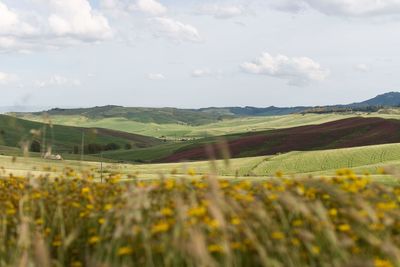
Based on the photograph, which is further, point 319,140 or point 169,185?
point 319,140

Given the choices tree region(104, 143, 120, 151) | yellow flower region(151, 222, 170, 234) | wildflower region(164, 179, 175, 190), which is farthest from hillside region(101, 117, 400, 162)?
yellow flower region(151, 222, 170, 234)

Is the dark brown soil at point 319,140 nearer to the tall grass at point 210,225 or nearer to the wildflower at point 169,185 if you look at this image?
the tall grass at point 210,225

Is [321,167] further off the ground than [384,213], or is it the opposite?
[384,213]

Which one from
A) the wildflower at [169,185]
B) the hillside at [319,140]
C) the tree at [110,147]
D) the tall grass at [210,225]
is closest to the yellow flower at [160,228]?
the tall grass at [210,225]

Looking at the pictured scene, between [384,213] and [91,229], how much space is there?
Result: 4025 mm

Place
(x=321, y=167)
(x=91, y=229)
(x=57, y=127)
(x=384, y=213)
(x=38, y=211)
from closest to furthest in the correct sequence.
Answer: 1. (x=384, y=213)
2. (x=91, y=229)
3. (x=38, y=211)
4. (x=321, y=167)
5. (x=57, y=127)

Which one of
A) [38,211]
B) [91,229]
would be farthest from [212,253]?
[38,211]

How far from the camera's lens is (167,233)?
256 inches

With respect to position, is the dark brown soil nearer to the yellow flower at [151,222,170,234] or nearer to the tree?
the tree

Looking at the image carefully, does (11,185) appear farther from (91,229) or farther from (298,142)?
(298,142)

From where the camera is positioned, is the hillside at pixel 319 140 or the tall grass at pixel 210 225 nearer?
the tall grass at pixel 210 225

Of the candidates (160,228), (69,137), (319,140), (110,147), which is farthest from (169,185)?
(69,137)

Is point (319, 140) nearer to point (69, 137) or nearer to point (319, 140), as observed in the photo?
point (319, 140)

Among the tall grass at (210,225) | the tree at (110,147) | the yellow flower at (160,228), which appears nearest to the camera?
the tall grass at (210,225)
